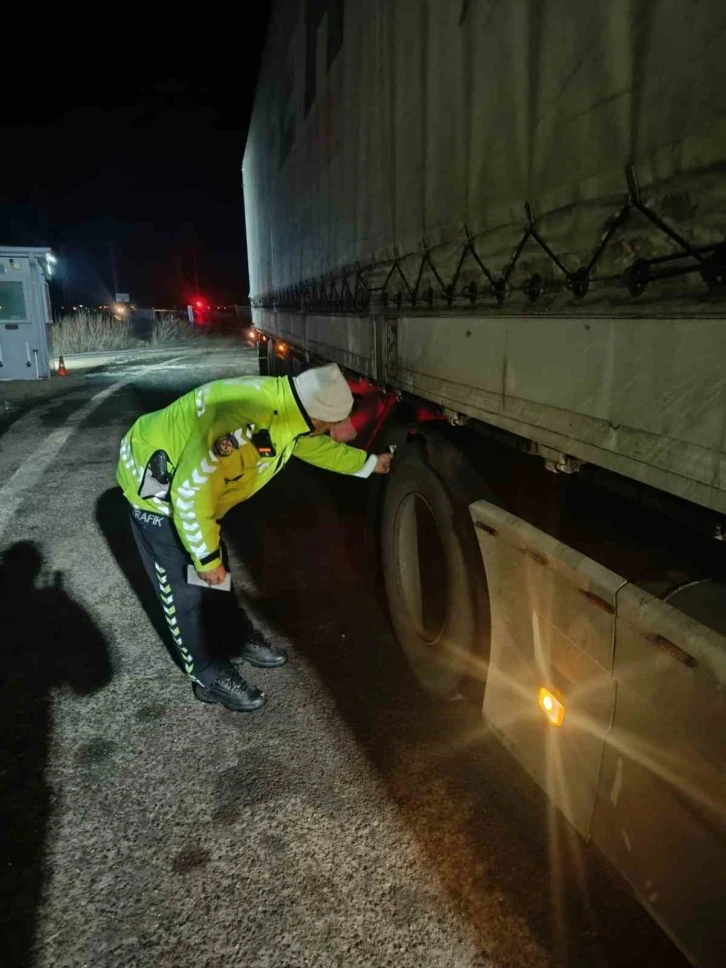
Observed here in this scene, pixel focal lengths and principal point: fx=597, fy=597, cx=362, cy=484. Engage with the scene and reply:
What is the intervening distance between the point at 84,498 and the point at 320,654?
11.8ft

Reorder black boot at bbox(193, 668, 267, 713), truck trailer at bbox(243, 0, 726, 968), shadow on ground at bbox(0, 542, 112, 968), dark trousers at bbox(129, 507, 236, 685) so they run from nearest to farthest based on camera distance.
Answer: truck trailer at bbox(243, 0, 726, 968) → shadow on ground at bbox(0, 542, 112, 968) → dark trousers at bbox(129, 507, 236, 685) → black boot at bbox(193, 668, 267, 713)

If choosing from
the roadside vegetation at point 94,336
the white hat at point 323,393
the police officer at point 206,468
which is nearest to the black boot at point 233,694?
the police officer at point 206,468

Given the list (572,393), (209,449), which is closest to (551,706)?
(572,393)

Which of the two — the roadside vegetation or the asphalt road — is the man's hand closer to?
the asphalt road

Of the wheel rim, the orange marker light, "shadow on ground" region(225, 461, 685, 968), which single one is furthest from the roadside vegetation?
the orange marker light

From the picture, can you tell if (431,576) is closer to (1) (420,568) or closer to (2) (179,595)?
(1) (420,568)

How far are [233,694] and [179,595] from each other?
21.0 inches

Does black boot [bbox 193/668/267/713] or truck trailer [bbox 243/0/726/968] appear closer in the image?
truck trailer [bbox 243/0/726/968]

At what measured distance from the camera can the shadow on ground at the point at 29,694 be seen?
1.93 m

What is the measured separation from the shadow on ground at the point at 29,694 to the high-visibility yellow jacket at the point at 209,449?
1.07m

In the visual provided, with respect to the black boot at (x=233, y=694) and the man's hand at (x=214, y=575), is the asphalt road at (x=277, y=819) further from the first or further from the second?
the man's hand at (x=214, y=575)

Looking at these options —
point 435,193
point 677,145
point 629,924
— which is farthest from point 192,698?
point 677,145

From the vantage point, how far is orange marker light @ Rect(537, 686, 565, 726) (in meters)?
1.84

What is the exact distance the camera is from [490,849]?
81.8 inches
